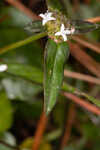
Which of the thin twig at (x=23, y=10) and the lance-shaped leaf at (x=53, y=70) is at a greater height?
the thin twig at (x=23, y=10)

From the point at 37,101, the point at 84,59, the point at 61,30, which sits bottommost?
the point at 37,101

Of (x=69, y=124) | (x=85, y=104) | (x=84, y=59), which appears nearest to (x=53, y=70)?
(x=85, y=104)

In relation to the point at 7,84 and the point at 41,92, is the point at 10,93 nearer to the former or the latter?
the point at 7,84

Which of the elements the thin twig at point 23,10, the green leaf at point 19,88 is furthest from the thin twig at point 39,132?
the thin twig at point 23,10

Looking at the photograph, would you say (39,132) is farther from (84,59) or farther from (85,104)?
(84,59)

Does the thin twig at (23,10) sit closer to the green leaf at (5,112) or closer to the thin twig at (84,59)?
the thin twig at (84,59)

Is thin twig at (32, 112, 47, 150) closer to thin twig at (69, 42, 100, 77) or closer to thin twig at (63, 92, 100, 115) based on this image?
thin twig at (63, 92, 100, 115)
